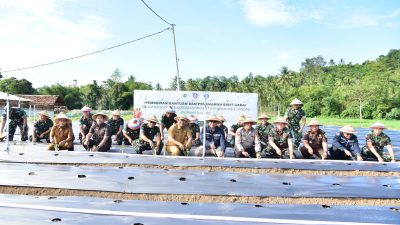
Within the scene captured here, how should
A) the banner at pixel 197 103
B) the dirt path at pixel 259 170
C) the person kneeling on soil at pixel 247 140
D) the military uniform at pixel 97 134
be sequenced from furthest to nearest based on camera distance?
the banner at pixel 197 103 → the military uniform at pixel 97 134 → the person kneeling on soil at pixel 247 140 → the dirt path at pixel 259 170

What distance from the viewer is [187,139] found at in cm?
828

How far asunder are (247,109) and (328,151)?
3.11 metres

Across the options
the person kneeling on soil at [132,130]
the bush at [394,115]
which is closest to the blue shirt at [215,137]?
the person kneeling on soil at [132,130]

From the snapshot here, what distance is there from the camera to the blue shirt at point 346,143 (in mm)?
8188

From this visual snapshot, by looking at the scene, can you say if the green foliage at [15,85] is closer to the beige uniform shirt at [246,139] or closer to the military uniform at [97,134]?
the military uniform at [97,134]

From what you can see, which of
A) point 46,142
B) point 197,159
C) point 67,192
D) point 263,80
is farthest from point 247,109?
point 263,80

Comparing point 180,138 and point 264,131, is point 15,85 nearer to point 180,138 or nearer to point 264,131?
point 180,138

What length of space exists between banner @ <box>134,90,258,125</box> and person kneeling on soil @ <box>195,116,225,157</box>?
2.62m

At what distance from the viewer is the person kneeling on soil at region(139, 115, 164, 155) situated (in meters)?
8.29

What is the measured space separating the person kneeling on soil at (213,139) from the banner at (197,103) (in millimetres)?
2622

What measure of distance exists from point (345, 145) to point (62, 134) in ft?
19.8

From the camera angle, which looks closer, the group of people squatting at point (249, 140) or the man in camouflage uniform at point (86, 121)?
the group of people squatting at point (249, 140)

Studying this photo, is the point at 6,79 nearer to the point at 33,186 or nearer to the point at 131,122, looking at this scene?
the point at 131,122

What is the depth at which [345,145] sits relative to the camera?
27.1ft
